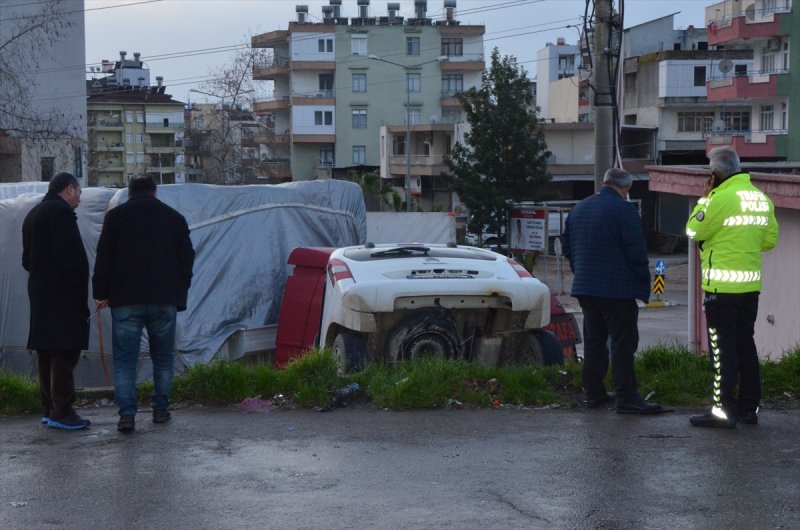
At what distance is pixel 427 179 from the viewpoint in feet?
254

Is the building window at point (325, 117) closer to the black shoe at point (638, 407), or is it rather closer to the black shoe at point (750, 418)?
the black shoe at point (638, 407)

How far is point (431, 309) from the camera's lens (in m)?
9.02

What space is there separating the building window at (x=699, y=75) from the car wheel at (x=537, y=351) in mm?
60345

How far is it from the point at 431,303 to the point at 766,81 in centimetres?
4884

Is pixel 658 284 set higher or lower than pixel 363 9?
lower

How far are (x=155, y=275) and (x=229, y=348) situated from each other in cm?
527

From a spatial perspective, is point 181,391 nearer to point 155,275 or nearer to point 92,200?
point 155,275

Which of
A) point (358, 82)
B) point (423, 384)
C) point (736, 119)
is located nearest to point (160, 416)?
point (423, 384)

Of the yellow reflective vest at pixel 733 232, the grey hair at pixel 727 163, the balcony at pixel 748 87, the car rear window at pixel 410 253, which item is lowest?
the car rear window at pixel 410 253

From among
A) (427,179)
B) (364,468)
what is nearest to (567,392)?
(364,468)

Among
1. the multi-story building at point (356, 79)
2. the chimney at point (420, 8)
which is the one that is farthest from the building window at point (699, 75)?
the chimney at point (420, 8)

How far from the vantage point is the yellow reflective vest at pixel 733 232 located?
22.6ft

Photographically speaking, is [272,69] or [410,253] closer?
[410,253]

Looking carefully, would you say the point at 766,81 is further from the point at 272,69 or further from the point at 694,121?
the point at 272,69
